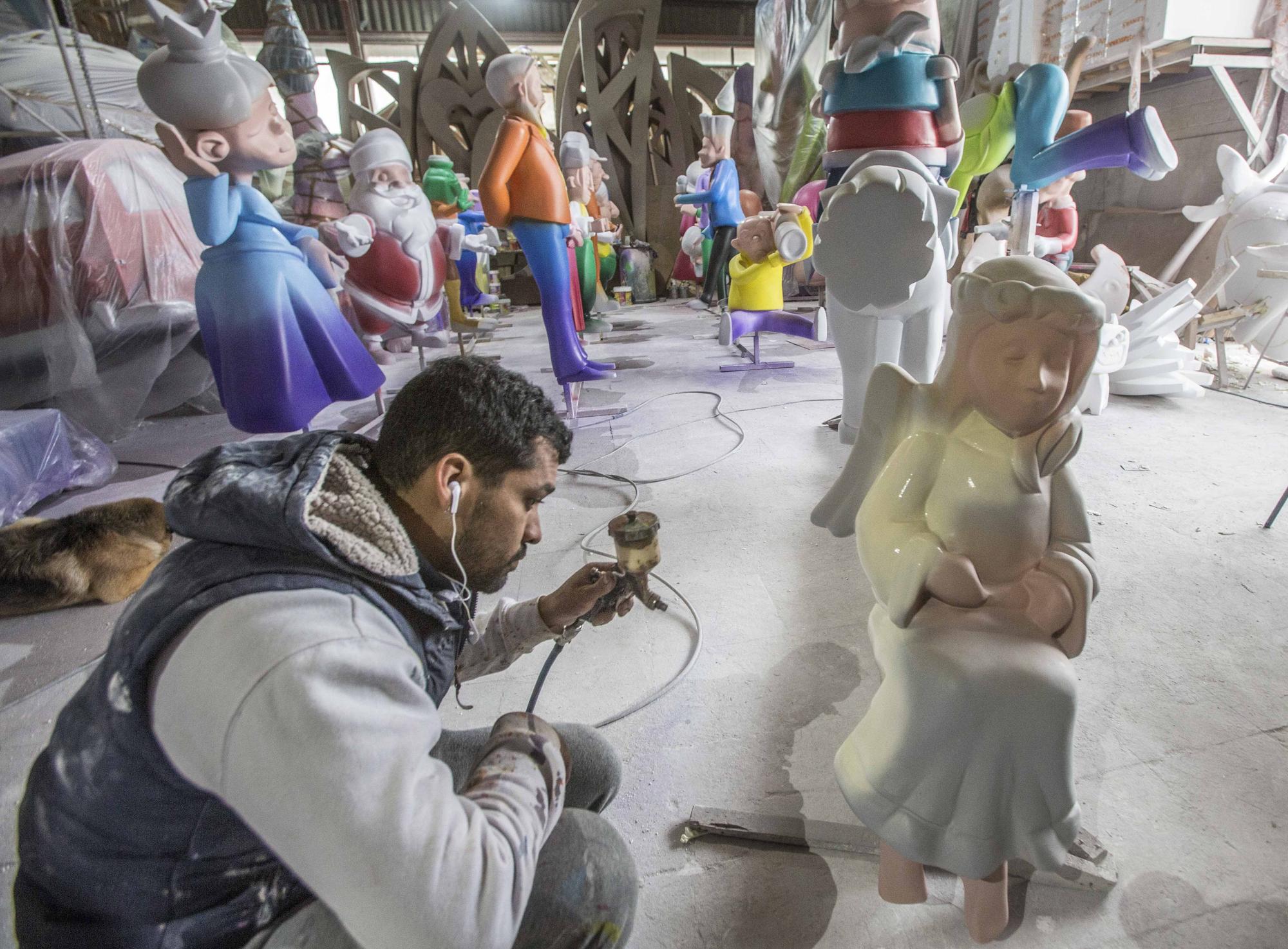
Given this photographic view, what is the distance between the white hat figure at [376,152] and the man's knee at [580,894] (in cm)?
384

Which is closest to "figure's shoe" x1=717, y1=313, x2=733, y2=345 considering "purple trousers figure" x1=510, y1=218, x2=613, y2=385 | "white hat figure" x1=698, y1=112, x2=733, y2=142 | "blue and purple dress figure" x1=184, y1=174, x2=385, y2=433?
"purple trousers figure" x1=510, y1=218, x2=613, y2=385

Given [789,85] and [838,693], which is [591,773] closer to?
[838,693]

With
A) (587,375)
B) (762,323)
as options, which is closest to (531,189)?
(587,375)

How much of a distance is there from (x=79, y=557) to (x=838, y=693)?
2.49m

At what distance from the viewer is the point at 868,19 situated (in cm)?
227

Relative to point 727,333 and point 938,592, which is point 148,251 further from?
point 938,592

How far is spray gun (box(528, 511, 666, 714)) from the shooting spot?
1341 millimetres

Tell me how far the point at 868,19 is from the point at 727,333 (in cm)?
239

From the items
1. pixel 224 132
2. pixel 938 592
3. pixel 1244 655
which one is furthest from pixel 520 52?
pixel 1244 655

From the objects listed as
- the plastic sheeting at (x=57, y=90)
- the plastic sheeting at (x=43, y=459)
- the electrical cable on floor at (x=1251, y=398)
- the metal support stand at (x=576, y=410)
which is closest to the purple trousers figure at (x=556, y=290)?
the metal support stand at (x=576, y=410)

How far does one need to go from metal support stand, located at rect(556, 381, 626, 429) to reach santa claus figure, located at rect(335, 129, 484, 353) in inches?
44.9

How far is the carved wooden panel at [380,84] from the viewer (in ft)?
28.0

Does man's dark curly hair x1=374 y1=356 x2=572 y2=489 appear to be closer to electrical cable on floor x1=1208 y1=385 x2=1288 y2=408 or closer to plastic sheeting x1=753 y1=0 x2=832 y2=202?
electrical cable on floor x1=1208 y1=385 x2=1288 y2=408

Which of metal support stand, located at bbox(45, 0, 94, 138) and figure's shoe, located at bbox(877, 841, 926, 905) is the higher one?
metal support stand, located at bbox(45, 0, 94, 138)
